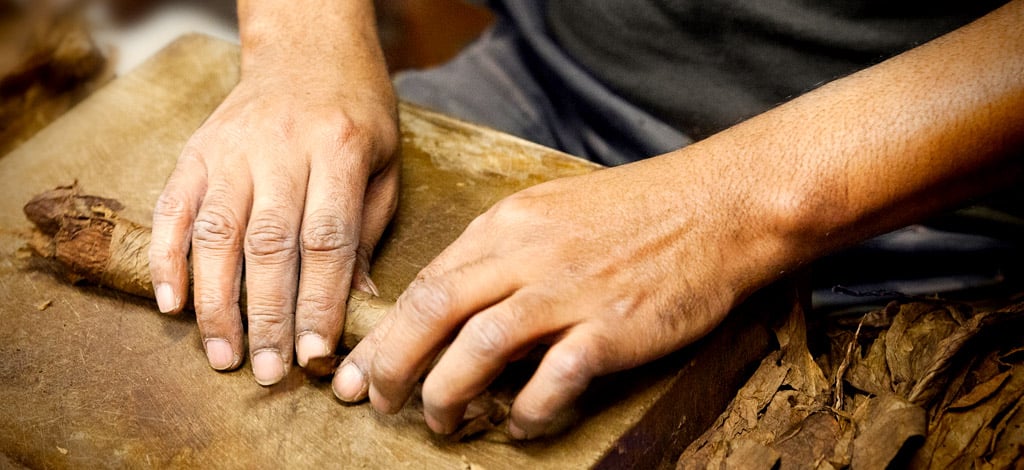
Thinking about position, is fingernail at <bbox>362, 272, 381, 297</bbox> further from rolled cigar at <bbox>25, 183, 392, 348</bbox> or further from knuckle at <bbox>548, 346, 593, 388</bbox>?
knuckle at <bbox>548, 346, 593, 388</bbox>

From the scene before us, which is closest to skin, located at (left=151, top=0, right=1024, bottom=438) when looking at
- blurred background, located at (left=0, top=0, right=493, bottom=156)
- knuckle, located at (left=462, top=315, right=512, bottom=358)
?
knuckle, located at (left=462, top=315, right=512, bottom=358)

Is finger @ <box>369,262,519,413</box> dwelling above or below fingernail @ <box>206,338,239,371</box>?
above

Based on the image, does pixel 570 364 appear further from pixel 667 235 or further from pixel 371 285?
pixel 371 285

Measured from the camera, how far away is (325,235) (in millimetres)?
1146

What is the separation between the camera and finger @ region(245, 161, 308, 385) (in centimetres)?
112

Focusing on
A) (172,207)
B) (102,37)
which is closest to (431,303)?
(172,207)

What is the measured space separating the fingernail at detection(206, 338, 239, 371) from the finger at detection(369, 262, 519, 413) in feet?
0.83

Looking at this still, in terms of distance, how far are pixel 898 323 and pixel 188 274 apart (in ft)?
3.29

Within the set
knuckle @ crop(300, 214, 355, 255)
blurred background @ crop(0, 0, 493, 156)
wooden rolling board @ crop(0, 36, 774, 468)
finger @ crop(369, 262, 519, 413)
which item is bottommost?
blurred background @ crop(0, 0, 493, 156)

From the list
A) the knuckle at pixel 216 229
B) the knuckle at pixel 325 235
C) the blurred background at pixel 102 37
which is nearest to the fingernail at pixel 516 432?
the knuckle at pixel 325 235

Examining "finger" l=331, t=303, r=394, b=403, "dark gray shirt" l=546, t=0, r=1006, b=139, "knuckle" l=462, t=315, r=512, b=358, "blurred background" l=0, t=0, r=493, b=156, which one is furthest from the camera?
"blurred background" l=0, t=0, r=493, b=156

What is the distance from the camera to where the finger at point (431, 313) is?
3.21ft

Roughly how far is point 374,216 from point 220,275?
0.25 meters

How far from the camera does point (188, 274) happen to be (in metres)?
1.19
